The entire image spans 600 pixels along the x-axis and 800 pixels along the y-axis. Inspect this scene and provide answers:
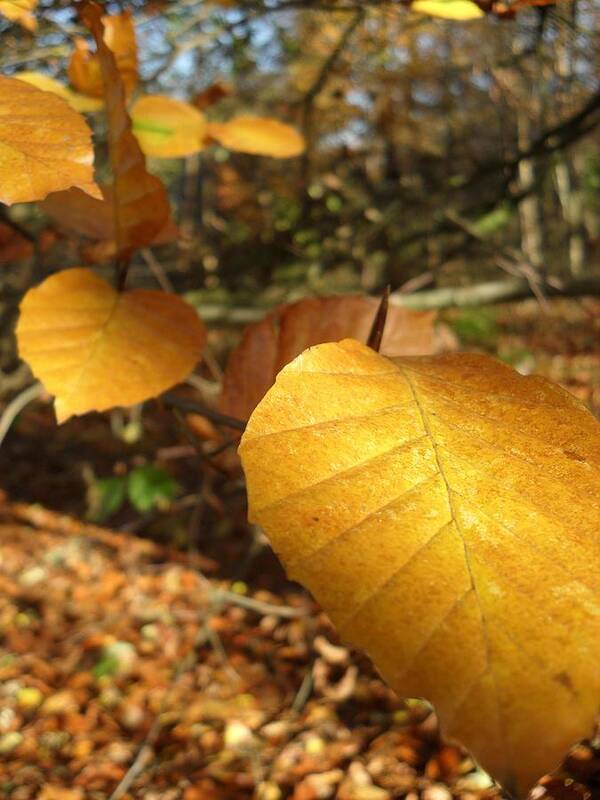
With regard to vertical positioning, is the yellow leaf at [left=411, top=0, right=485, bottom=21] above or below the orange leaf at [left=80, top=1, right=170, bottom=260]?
above

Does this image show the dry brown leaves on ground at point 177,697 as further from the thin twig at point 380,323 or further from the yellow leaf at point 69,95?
the yellow leaf at point 69,95

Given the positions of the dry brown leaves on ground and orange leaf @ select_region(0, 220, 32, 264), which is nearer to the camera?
orange leaf @ select_region(0, 220, 32, 264)

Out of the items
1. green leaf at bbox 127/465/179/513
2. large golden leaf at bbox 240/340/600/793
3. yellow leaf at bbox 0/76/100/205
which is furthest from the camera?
green leaf at bbox 127/465/179/513

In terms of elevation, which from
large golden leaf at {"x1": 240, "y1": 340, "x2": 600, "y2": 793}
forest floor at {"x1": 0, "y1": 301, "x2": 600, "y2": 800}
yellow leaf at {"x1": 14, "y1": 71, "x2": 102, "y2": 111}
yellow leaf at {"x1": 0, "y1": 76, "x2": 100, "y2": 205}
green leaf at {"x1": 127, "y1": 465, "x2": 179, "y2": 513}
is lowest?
forest floor at {"x1": 0, "y1": 301, "x2": 600, "y2": 800}

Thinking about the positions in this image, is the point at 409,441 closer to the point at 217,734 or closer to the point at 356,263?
the point at 217,734

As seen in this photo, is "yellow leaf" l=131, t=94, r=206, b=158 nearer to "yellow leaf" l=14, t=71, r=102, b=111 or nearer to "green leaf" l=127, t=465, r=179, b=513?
"yellow leaf" l=14, t=71, r=102, b=111

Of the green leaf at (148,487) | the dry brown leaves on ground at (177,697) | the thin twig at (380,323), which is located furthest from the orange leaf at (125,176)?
the green leaf at (148,487)

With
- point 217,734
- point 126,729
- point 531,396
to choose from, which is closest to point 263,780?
point 217,734

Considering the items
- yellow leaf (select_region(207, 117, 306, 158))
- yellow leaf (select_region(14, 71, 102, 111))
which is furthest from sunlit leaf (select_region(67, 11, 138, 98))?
yellow leaf (select_region(207, 117, 306, 158))
